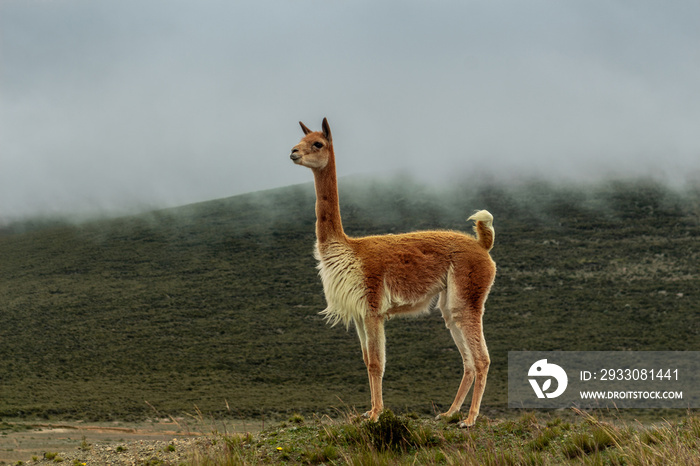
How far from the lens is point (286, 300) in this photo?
5406 cm

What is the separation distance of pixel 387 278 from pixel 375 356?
3.70ft

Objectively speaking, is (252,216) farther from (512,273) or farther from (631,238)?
(631,238)

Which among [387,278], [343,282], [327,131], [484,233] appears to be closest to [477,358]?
[387,278]

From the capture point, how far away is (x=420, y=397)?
3216cm

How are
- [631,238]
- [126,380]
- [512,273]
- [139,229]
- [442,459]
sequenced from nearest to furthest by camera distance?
[442,459] < [126,380] < [512,273] < [631,238] < [139,229]

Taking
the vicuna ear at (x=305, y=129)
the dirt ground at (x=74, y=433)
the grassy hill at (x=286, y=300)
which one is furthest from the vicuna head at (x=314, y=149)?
the grassy hill at (x=286, y=300)

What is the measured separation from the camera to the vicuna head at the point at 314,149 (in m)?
8.77

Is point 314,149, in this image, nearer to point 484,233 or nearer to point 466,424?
point 484,233

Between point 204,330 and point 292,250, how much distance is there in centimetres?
1979

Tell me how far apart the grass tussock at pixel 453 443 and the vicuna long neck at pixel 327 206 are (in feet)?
8.70

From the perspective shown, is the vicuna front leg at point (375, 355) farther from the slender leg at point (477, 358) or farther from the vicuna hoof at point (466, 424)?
the slender leg at point (477, 358)

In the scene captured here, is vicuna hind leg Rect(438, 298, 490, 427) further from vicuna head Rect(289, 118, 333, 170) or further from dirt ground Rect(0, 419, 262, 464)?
dirt ground Rect(0, 419, 262, 464)

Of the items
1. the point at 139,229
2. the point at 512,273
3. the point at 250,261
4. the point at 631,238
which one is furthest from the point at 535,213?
the point at 139,229

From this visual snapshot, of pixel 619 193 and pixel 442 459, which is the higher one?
pixel 442 459
